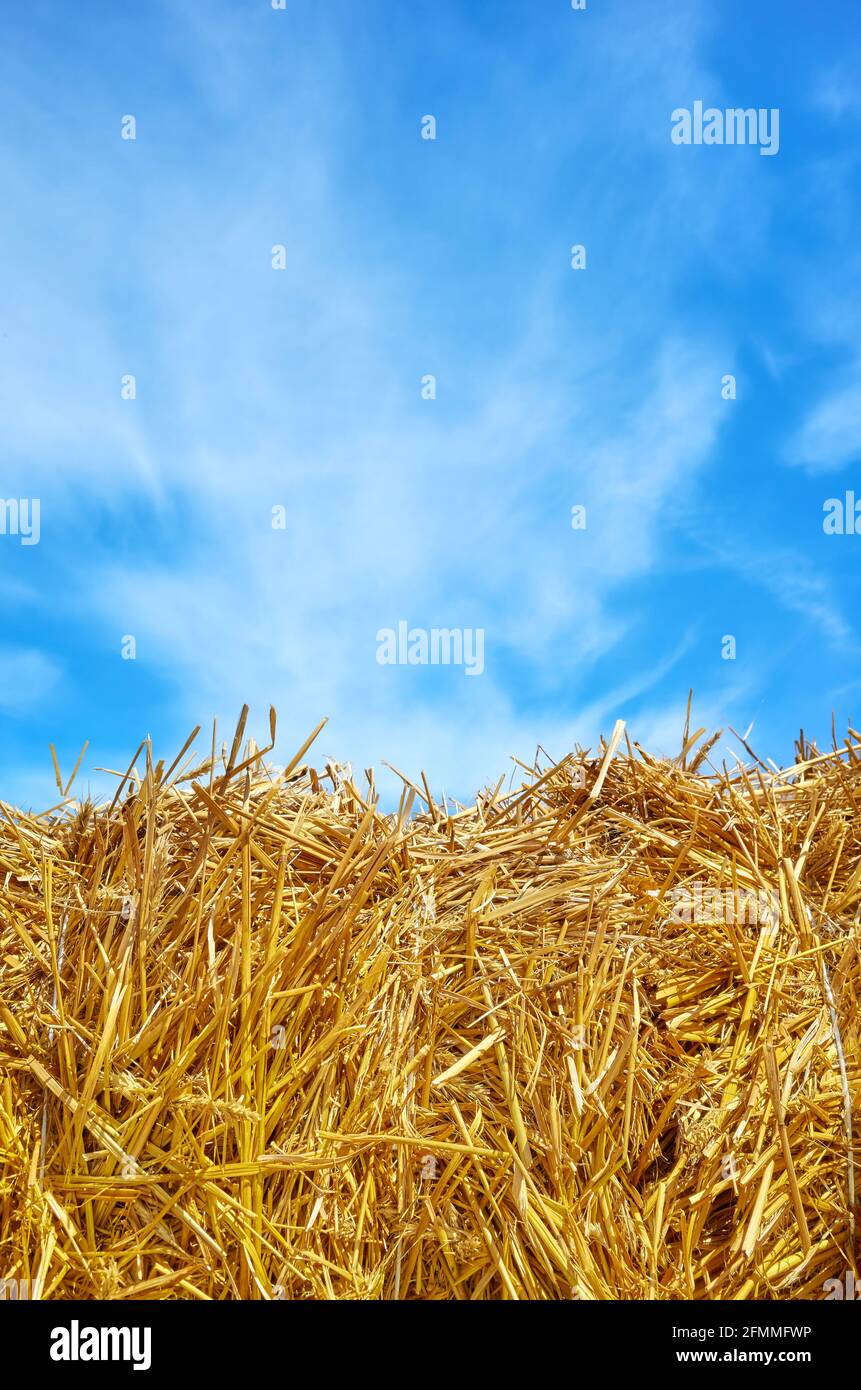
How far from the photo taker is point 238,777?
2.33m

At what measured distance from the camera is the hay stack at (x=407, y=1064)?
1836mm

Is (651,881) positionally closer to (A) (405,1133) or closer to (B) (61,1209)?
(A) (405,1133)

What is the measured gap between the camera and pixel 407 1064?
6.40ft

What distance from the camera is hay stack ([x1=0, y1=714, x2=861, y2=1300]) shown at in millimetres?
1836

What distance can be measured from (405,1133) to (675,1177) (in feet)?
1.91
